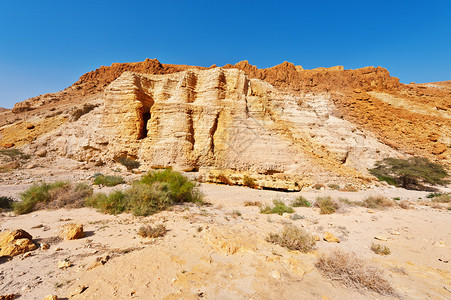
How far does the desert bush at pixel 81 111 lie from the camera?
18016mm

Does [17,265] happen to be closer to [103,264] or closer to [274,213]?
[103,264]

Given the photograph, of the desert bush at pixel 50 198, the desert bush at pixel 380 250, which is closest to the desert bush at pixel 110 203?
the desert bush at pixel 50 198

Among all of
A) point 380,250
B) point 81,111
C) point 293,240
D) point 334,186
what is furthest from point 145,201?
point 81,111

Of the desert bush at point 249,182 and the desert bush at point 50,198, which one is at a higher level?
the desert bush at point 50,198

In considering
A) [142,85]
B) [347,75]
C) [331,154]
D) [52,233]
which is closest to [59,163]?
[142,85]

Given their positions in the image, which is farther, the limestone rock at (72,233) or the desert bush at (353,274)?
the limestone rock at (72,233)

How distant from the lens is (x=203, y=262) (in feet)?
8.64

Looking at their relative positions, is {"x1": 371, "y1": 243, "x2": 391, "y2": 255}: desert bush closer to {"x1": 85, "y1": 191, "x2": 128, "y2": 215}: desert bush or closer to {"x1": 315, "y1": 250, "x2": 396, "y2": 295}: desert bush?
{"x1": 315, "y1": 250, "x2": 396, "y2": 295}: desert bush

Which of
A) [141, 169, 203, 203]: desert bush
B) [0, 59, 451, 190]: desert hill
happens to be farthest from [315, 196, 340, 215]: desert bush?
[0, 59, 451, 190]: desert hill

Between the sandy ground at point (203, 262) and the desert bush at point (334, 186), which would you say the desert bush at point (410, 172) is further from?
the sandy ground at point (203, 262)

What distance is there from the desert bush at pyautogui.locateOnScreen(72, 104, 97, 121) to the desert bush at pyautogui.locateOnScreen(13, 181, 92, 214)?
15.8 m

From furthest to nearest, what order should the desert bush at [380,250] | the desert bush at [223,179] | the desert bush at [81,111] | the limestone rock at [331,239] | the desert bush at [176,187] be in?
the desert bush at [81,111] → the desert bush at [223,179] → the desert bush at [176,187] → the limestone rock at [331,239] → the desert bush at [380,250]

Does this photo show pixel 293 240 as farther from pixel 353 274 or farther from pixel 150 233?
pixel 150 233

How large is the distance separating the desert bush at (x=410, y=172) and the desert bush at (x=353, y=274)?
1521 cm
